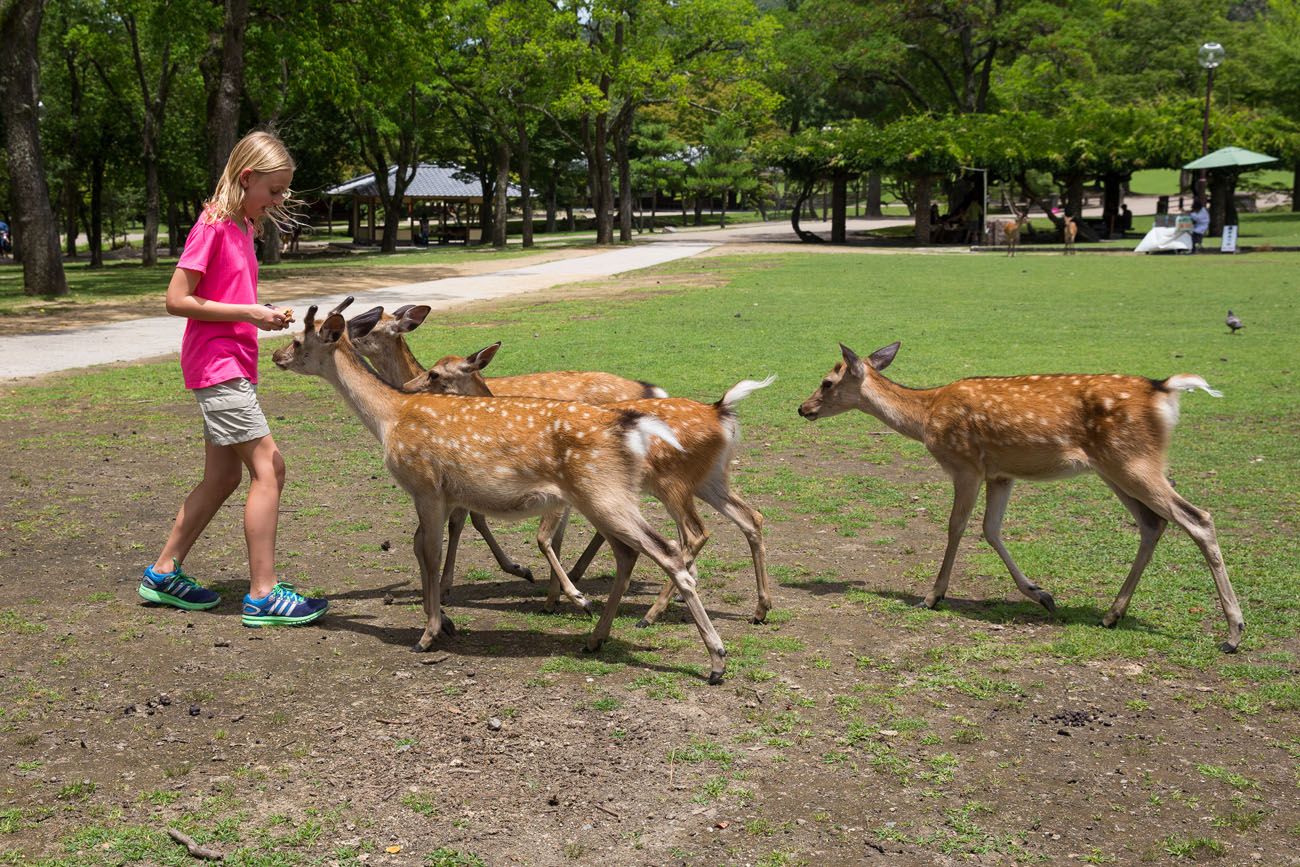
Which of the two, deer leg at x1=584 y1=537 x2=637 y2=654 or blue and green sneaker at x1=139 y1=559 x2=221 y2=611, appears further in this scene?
blue and green sneaker at x1=139 y1=559 x2=221 y2=611

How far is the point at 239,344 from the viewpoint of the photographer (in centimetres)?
584

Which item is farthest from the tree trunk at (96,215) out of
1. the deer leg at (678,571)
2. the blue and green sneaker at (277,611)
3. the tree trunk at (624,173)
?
the deer leg at (678,571)

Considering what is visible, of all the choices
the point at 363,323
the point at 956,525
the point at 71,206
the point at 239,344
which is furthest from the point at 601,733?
the point at 71,206

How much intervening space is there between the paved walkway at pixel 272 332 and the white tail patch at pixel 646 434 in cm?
1042

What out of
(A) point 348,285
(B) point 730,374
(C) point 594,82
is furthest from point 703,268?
(B) point 730,374

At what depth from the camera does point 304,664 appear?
5.42 metres

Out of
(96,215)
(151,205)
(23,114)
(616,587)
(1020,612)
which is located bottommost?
(1020,612)

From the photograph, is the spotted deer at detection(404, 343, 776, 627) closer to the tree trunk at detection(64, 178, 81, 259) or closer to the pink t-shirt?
the pink t-shirt

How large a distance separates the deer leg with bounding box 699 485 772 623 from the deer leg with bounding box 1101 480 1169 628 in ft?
5.25

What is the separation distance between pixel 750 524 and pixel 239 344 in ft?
8.50

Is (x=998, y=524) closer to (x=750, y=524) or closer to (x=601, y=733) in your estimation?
(x=750, y=524)

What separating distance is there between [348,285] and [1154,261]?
20.3 metres

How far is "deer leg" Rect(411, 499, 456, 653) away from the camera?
5621 millimetres

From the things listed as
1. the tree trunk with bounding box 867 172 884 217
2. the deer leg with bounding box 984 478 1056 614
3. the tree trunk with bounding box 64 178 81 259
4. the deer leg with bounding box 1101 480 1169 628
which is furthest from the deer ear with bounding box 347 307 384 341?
the tree trunk with bounding box 867 172 884 217
